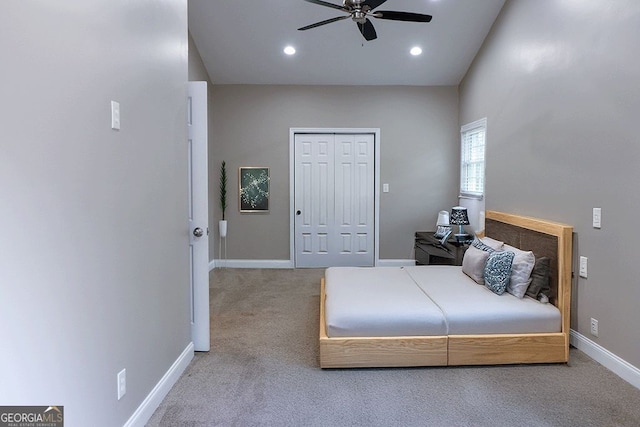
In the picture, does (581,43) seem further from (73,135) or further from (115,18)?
(73,135)

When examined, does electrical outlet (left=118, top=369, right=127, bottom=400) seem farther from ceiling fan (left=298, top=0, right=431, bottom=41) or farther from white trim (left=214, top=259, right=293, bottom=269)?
white trim (left=214, top=259, right=293, bottom=269)

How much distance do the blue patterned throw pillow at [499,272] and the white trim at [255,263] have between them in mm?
3619

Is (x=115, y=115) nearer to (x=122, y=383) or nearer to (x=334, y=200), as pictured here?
(x=122, y=383)

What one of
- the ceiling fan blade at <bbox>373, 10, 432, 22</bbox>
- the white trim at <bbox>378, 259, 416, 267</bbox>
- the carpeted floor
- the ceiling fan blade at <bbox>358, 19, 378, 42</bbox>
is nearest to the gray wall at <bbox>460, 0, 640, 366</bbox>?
the carpeted floor

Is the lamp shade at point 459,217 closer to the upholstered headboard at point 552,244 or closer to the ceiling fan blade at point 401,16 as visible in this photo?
the upholstered headboard at point 552,244

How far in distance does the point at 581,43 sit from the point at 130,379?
3837 mm

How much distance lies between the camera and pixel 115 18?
199cm

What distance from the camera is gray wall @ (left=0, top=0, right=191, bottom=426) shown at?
53.4 inches

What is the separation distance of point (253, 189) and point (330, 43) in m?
2.40

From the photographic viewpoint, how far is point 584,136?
321 centimetres

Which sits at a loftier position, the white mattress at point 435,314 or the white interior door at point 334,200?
the white interior door at point 334,200

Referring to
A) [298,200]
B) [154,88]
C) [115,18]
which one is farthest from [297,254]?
[115,18]

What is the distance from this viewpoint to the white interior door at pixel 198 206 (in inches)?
124

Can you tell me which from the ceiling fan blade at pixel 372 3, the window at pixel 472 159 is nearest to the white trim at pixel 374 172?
the window at pixel 472 159
